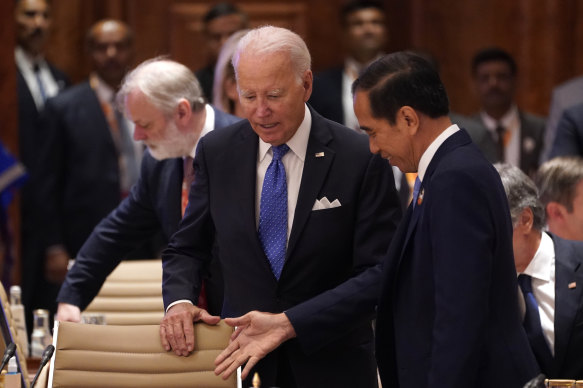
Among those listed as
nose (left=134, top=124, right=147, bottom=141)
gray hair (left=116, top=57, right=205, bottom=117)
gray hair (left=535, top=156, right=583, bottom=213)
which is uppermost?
gray hair (left=116, top=57, right=205, bottom=117)

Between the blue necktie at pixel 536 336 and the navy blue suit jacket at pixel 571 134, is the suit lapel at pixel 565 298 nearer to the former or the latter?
the blue necktie at pixel 536 336

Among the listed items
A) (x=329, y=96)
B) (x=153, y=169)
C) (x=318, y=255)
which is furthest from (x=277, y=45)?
(x=329, y=96)

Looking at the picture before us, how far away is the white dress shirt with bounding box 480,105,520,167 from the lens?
6781 millimetres

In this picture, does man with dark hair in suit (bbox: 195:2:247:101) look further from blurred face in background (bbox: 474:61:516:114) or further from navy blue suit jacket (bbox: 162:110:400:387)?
navy blue suit jacket (bbox: 162:110:400:387)

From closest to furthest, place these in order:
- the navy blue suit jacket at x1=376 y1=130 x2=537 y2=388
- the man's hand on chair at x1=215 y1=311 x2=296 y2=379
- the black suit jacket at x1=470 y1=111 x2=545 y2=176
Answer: the navy blue suit jacket at x1=376 y1=130 x2=537 y2=388
the man's hand on chair at x1=215 y1=311 x2=296 y2=379
the black suit jacket at x1=470 y1=111 x2=545 y2=176

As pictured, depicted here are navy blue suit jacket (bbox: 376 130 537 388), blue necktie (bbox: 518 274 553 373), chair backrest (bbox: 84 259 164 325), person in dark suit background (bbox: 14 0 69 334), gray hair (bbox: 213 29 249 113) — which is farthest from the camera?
person in dark suit background (bbox: 14 0 69 334)

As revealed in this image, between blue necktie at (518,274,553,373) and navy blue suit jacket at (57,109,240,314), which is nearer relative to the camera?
blue necktie at (518,274,553,373)

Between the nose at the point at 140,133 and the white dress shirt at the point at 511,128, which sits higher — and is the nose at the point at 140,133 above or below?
above

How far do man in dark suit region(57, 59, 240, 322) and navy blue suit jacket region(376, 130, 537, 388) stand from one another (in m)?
1.10

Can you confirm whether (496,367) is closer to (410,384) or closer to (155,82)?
(410,384)

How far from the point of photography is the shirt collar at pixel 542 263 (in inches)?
149

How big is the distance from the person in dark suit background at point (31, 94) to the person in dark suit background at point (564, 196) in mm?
3427

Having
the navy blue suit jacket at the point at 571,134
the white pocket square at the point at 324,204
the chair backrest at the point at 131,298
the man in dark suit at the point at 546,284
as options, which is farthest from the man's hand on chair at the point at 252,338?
the navy blue suit jacket at the point at 571,134

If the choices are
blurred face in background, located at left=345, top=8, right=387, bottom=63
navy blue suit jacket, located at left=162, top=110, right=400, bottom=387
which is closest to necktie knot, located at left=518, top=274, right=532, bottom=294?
navy blue suit jacket, located at left=162, top=110, right=400, bottom=387
